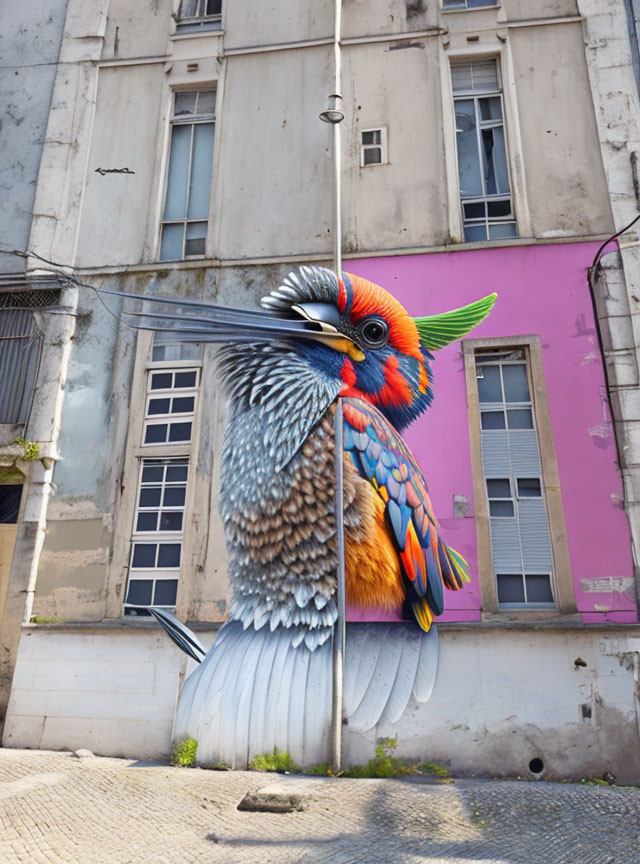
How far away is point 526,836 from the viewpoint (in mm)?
3875

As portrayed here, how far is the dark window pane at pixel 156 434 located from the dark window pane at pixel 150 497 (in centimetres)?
49

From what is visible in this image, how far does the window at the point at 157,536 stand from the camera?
262 inches

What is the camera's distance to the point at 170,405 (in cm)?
720

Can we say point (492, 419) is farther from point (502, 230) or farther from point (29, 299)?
point (29, 299)

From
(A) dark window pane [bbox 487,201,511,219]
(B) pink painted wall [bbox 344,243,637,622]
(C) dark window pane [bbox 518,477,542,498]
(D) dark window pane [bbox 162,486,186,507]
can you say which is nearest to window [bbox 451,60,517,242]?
(A) dark window pane [bbox 487,201,511,219]

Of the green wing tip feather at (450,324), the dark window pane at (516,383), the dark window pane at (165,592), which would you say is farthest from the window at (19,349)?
the dark window pane at (516,383)

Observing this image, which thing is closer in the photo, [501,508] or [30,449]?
[501,508]

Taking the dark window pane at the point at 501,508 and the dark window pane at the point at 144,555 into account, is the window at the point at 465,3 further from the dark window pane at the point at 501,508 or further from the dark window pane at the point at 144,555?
the dark window pane at the point at 144,555

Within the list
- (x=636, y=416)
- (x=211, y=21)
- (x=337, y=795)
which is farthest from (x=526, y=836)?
(x=211, y=21)

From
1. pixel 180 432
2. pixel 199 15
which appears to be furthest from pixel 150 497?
pixel 199 15

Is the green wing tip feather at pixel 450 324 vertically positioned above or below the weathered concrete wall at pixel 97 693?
above

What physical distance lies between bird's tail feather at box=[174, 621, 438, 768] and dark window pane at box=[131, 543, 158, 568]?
3.96 ft

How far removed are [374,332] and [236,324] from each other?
55.5 inches

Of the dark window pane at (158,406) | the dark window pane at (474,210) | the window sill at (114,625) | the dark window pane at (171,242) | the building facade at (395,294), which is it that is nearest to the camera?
the building facade at (395,294)
